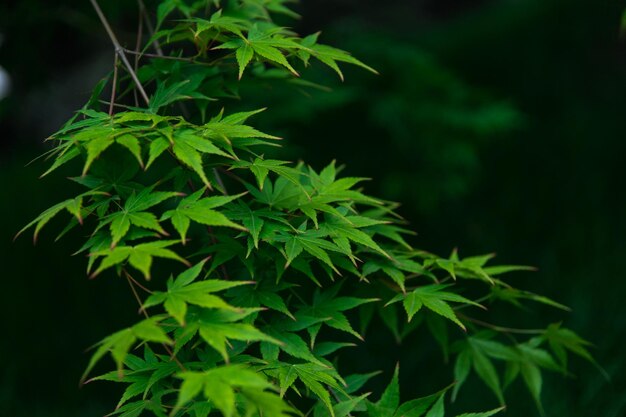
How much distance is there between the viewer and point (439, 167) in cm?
360

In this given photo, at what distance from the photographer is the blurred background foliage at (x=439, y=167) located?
2.83m

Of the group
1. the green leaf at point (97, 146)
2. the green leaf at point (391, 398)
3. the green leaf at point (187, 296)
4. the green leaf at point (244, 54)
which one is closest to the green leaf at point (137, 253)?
the green leaf at point (187, 296)

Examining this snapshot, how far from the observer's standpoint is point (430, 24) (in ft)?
25.0

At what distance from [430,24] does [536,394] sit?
6.39 m

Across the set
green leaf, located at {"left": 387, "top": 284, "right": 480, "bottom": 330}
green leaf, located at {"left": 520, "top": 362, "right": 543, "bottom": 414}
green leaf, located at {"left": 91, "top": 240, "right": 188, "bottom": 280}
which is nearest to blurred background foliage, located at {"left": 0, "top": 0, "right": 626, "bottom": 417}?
green leaf, located at {"left": 520, "top": 362, "right": 543, "bottom": 414}

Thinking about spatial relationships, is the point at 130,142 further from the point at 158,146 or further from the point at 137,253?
the point at 137,253

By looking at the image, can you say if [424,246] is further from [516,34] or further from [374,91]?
[516,34]

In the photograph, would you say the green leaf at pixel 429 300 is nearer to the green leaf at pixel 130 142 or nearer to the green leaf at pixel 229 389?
the green leaf at pixel 229 389

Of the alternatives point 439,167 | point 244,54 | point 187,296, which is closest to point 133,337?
point 187,296

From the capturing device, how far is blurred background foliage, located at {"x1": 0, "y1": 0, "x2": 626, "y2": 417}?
2.83 meters

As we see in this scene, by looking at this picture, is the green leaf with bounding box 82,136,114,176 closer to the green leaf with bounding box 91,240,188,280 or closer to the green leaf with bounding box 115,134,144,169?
the green leaf with bounding box 115,134,144,169

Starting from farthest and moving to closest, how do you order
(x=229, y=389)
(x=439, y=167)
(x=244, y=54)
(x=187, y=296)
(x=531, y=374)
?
1. (x=439, y=167)
2. (x=531, y=374)
3. (x=244, y=54)
4. (x=187, y=296)
5. (x=229, y=389)

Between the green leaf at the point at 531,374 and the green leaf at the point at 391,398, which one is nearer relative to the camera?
the green leaf at the point at 391,398

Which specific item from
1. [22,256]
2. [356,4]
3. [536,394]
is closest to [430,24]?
[356,4]
